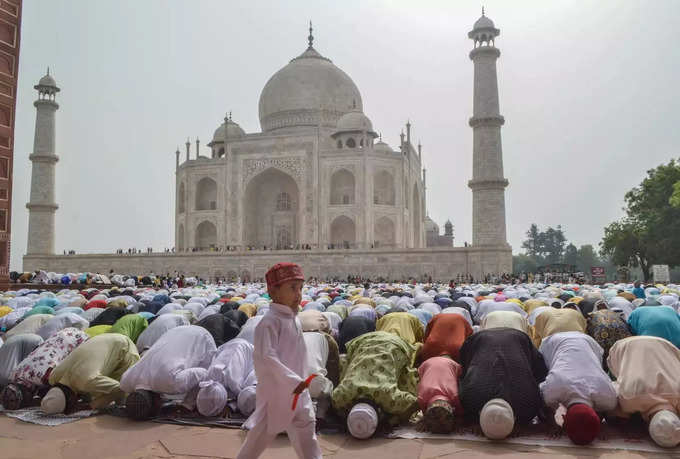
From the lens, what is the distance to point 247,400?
4.33 m

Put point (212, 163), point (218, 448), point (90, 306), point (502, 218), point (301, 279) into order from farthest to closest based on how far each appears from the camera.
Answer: point (212, 163) → point (502, 218) → point (90, 306) → point (218, 448) → point (301, 279)

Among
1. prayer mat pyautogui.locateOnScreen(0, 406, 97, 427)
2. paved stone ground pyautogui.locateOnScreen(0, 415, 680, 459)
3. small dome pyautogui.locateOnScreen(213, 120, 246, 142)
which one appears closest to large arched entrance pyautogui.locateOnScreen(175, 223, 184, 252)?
small dome pyautogui.locateOnScreen(213, 120, 246, 142)

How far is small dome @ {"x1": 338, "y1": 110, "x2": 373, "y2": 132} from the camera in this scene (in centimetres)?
3219

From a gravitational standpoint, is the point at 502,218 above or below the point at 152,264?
above

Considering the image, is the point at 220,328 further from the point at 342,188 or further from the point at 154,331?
the point at 342,188

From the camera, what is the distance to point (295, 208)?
33156mm

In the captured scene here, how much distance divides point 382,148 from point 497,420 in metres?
29.1

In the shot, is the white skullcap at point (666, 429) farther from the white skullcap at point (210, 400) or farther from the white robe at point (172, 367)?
the white robe at point (172, 367)

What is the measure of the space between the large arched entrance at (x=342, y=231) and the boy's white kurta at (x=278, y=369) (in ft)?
92.5

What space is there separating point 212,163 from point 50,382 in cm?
2885

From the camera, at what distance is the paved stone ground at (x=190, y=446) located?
3.46 meters

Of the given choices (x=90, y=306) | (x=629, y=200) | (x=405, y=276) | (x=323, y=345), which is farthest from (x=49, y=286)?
(x=629, y=200)

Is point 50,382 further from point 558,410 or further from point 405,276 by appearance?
point 405,276

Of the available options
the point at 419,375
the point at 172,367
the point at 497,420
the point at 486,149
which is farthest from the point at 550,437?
Result: the point at 486,149
